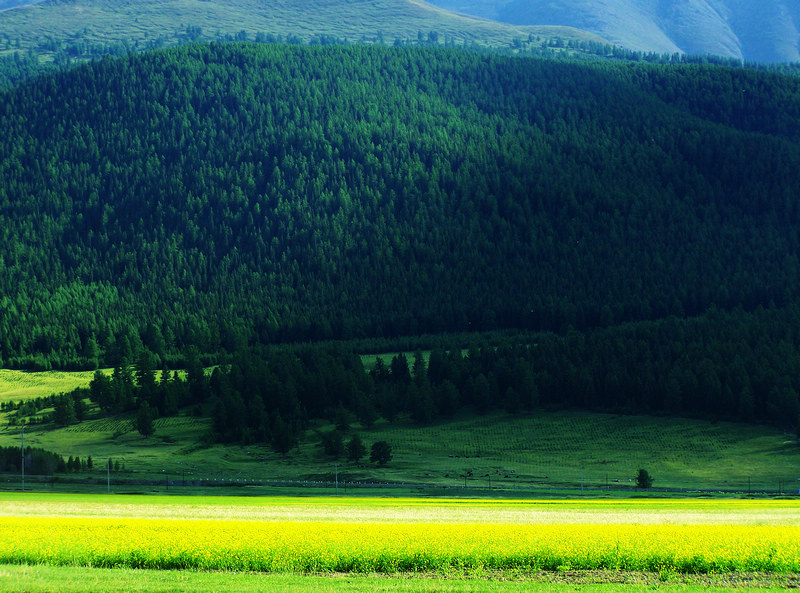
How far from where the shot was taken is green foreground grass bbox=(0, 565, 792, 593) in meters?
44.8

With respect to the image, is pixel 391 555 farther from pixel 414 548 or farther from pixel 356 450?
pixel 356 450

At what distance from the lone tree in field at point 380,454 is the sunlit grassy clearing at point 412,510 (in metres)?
50.3

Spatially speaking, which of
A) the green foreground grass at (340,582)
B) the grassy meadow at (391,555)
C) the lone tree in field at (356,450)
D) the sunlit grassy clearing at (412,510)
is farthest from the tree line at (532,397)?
the green foreground grass at (340,582)

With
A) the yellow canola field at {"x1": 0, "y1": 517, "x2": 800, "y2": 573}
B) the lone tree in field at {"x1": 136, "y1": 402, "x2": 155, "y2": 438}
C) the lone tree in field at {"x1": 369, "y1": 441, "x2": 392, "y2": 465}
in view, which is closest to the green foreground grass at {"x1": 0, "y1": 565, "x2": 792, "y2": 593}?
the yellow canola field at {"x1": 0, "y1": 517, "x2": 800, "y2": 573}

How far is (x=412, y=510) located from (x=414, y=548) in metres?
26.0

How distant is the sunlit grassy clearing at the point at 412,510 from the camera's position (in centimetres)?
7125

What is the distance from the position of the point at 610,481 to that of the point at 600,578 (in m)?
85.7

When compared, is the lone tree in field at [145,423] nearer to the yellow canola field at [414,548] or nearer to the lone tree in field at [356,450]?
the lone tree in field at [356,450]

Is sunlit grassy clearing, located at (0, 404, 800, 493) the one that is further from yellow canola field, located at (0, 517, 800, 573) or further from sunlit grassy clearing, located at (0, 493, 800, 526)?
yellow canola field, located at (0, 517, 800, 573)

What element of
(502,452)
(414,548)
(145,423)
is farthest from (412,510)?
(145,423)

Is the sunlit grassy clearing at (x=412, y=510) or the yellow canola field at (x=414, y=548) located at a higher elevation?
the yellow canola field at (x=414, y=548)

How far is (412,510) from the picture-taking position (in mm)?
78375

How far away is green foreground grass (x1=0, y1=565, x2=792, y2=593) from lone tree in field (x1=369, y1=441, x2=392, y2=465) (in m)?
96.7

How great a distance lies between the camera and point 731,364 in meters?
184
